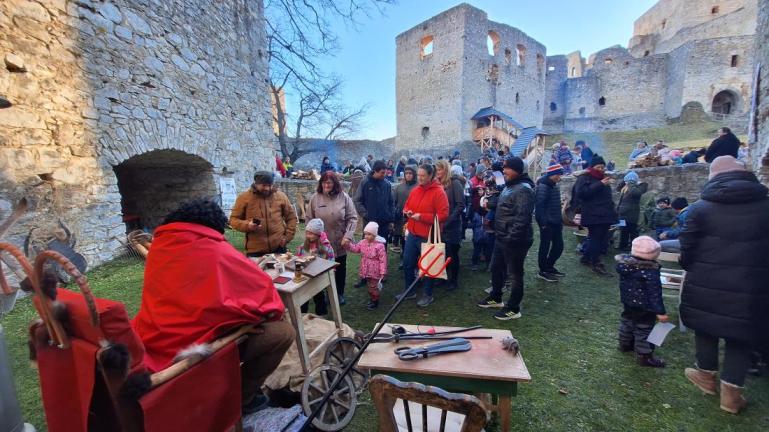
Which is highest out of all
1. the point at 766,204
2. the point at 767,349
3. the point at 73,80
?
the point at 73,80

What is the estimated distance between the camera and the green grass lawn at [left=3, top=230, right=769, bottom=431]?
231 centimetres

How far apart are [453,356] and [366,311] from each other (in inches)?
82.4

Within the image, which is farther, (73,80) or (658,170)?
(658,170)

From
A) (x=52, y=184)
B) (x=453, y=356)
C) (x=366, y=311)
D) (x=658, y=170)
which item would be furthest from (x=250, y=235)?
(x=658, y=170)

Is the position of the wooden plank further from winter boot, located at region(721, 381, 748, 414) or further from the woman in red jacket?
the woman in red jacket

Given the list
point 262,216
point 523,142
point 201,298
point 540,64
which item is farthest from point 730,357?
point 540,64

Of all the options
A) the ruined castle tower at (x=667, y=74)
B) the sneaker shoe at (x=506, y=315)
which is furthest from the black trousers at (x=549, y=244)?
the ruined castle tower at (x=667, y=74)

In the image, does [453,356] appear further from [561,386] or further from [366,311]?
[366,311]

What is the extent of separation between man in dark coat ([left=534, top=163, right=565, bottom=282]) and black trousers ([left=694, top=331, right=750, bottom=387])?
244cm

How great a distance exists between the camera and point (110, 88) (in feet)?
16.9

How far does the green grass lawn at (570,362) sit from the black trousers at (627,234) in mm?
1738

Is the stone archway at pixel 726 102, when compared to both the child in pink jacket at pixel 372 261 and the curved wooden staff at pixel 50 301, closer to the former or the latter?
the child in pink jacket at pixel 372 261

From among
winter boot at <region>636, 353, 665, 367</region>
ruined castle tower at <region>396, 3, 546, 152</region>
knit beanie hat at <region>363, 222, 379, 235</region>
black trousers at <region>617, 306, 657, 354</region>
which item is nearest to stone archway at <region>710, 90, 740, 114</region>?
ruined castle tower at <region>396, 3, 546, 152</region>

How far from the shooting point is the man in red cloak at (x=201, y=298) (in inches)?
67.0
